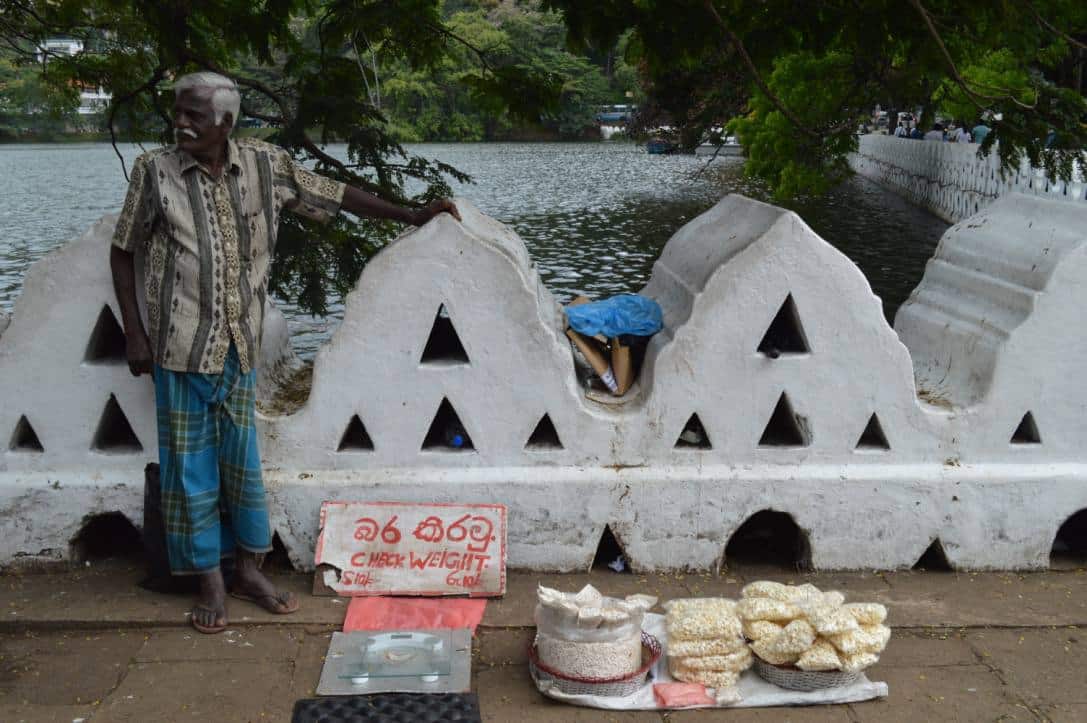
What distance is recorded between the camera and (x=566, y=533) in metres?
4.32

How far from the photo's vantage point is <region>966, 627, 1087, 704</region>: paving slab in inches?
138

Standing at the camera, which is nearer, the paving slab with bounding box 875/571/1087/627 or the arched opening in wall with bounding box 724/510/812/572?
the paving slab with bounding box 875/571/1087/627

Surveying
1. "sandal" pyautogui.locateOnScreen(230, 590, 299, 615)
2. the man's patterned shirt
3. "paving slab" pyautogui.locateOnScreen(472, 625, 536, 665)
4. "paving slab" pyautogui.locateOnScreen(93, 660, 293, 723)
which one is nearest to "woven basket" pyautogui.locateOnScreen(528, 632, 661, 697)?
"paving slab" pyautogui.locateOnScreen(472, 625, 536, 665)

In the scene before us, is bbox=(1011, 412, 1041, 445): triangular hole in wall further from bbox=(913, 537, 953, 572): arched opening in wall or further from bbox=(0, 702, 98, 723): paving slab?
bbox=(0, 702, 98, 723): paving slab

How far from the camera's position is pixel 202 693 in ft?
11.4

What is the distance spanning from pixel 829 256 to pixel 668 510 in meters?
1.17

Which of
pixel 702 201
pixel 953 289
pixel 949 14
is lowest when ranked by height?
pixel 702 201

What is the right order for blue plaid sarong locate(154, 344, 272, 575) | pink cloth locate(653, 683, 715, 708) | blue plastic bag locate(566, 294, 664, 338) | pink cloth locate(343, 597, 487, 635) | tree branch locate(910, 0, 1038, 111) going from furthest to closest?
tree branch locate(910, 0, 1038, 111) < blue plastic bag locate(566, 294, 664, 338) < pink cloth locate(343, 597, 487, 635) < blue plaid sarong locate(154, 344, 272, 575) < pink cloth locate(653, 683, 715, 708)

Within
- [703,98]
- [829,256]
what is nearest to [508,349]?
[829,256]

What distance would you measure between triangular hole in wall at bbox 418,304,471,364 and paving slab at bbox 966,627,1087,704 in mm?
2168

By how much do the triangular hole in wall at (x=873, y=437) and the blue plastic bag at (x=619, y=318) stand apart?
0.95 m

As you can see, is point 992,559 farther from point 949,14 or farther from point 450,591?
point 949,14

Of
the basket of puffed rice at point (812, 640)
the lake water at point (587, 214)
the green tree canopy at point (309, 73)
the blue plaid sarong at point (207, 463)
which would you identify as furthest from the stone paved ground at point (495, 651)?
the lake water at point (587, 214)

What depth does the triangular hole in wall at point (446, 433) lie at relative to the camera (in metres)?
4.35
